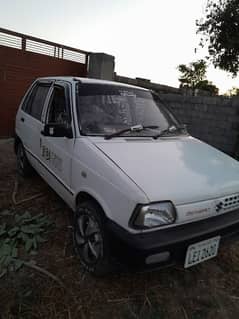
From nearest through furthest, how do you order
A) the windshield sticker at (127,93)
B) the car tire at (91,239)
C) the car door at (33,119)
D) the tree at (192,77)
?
the car tire at (91,239), the windshield sticker at (127,93), the car door at (33,119), the tree at (192,77)

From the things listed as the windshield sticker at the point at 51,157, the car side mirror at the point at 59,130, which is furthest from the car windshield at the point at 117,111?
the windshield sticker at the point at 51,157

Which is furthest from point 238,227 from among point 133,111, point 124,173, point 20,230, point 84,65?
point 84,65

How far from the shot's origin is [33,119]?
134 inches

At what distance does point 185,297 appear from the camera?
6.66ft

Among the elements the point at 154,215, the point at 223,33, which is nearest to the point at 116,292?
the point at 154,215

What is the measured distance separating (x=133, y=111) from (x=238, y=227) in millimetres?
1609

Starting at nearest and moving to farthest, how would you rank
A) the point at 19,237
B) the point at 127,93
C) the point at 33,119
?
the point at 19,237
the point at 127,93
the point at 33,119

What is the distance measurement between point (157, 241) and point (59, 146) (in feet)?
4.84

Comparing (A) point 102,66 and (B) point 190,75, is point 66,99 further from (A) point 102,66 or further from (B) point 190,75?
(B) point 190,75

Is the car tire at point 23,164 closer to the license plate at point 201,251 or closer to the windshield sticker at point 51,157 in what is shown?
the windshield sticker at point 51,157

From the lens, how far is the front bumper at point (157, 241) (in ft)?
5.38

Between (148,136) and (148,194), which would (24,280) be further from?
(148,136)

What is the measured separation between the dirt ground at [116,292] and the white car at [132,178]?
203mm

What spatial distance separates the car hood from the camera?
1792mm
